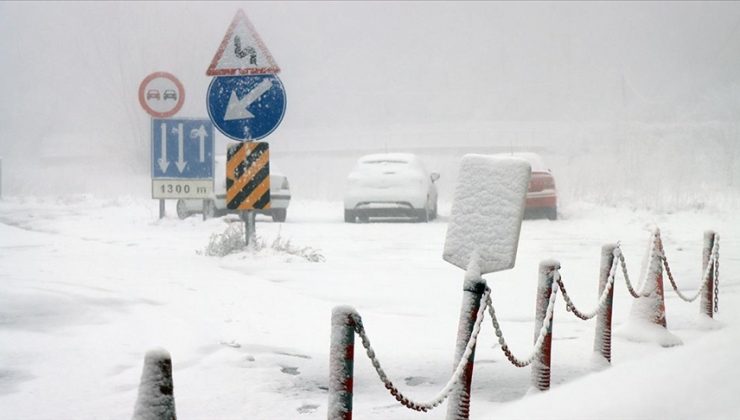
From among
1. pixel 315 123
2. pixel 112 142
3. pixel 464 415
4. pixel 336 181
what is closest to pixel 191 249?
pixel 464 415

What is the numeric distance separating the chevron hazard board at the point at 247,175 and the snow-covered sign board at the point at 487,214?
4470 mm

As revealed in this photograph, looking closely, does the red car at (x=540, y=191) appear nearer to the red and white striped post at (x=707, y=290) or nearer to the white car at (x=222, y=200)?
the white car at (x=222, y=200)

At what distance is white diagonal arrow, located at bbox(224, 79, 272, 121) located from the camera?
28.5 feet

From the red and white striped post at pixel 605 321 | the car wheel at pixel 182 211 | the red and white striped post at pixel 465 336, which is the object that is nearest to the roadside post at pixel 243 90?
the red and white striped post at pixel 605 321

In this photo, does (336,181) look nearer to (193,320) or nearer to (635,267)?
(635,267)

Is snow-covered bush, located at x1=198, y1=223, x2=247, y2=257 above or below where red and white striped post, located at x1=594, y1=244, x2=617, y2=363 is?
below

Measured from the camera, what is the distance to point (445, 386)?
11.5 ft

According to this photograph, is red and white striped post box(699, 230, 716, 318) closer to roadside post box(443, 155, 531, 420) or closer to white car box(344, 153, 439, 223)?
roadside post box(443, 155, 531, 420)

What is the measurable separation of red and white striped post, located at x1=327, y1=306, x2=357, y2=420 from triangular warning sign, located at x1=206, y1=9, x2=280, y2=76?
244 inches

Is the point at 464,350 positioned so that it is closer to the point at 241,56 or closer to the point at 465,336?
the point at 465,336

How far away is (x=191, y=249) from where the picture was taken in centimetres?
1120

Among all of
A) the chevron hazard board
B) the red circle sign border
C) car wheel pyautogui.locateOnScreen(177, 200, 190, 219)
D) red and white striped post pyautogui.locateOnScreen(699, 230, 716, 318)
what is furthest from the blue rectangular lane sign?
red and white striped post pyautogui.locateOnScreen(699, 230, 716, 318)

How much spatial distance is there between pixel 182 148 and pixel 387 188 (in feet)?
15.2

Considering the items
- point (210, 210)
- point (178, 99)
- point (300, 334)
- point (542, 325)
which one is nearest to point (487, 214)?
point (542, 325)
